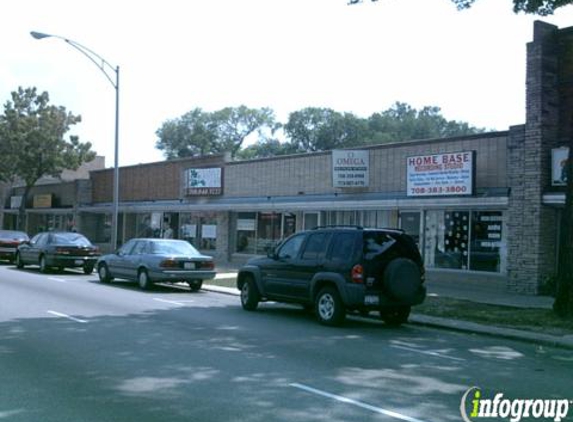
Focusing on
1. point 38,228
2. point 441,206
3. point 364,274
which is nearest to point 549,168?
point 441,206

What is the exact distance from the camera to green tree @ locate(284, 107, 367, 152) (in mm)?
83312

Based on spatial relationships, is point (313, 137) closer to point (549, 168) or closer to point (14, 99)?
point (14, 99)

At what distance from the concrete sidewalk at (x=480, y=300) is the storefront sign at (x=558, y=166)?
124 inches

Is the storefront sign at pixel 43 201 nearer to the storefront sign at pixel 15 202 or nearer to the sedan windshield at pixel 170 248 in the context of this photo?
the storefront sign at pixel 15 202

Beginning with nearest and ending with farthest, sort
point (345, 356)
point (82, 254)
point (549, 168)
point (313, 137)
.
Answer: point (345, 356)
point (549, 168)
point (82, 254)
point (313, 137)

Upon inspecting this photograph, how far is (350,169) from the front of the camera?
78.3ft

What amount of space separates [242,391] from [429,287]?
14.2 meters

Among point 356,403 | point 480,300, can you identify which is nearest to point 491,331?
point 480,300

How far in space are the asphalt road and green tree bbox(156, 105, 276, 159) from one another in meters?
77.4

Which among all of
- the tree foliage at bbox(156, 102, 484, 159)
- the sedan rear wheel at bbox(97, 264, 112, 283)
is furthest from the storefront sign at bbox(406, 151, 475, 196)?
the tree foliage at bbox(156, 102, 484, 159)

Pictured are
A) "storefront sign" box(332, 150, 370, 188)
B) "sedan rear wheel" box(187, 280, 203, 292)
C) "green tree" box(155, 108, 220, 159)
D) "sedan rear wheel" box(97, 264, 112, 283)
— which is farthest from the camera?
"green tree" box(155, 108, 220, 159)

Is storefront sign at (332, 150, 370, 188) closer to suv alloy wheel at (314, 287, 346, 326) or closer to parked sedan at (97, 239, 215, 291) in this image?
parked sedan at (97, 239, 215, 291)

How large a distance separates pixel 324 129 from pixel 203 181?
5312cm

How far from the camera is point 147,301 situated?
52.7 feet
